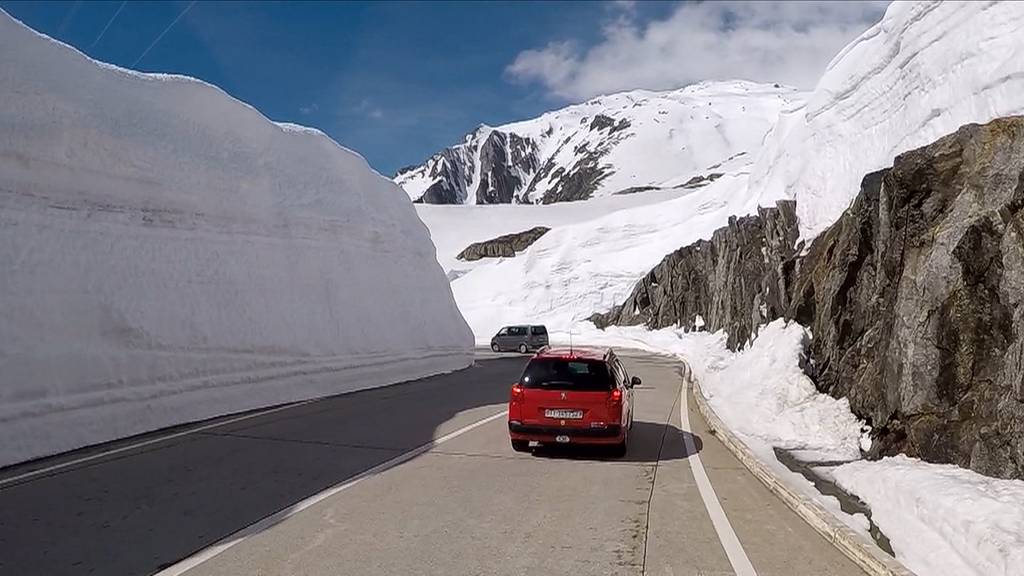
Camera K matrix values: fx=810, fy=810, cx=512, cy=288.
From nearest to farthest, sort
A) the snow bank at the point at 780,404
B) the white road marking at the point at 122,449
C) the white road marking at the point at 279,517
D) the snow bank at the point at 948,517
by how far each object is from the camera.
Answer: the white road marking at the point at 279,517
the snow bank at the point at 948,517
the white road marking at the point at 122,449
the snow bank at the point at 780,404

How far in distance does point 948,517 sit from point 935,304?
176 inches

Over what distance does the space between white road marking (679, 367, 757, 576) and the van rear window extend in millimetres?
1693

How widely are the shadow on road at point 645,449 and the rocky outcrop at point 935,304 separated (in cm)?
268

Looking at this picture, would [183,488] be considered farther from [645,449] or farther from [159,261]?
[159,261]

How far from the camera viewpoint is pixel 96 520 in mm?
7195

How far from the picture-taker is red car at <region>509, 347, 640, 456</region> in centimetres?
1123

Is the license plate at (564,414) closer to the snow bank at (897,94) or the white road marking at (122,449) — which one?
the white road marking at (122,449)

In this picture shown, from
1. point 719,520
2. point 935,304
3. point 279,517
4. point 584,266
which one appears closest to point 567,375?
point 719,520

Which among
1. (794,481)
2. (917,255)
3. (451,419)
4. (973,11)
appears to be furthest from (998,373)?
(973,11)

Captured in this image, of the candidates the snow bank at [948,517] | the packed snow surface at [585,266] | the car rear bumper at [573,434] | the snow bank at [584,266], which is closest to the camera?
the snow bank at [948,517]

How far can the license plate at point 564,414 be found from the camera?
11.3 m

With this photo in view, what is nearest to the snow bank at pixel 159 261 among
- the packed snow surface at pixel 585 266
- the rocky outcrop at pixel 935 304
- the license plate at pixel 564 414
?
the license plate at pixel 564 414

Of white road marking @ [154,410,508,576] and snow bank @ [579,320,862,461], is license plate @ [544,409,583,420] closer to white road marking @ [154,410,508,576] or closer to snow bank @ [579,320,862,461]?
white road marking @ [154,410,508,576]

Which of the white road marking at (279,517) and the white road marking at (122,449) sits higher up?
the white road marking at (122,449)
